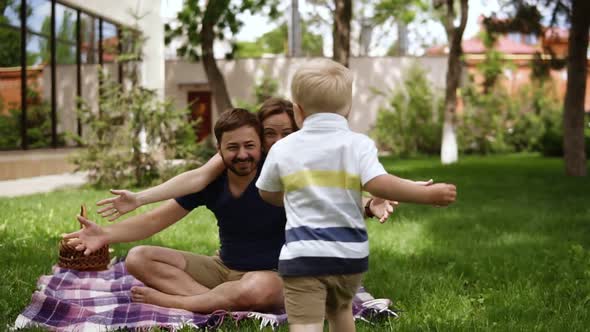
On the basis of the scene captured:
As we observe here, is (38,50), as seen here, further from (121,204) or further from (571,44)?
(121,204)

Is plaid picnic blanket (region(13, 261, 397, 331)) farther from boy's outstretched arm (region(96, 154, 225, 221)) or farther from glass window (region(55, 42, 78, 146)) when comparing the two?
glass window (region(55, 42, 78, 146))

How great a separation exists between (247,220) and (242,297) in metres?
0.43

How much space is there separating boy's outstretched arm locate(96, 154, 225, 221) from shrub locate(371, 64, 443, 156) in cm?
2100

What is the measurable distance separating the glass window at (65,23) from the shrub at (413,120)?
1072cm

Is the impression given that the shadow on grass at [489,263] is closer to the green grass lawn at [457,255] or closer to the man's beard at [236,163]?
the green grass lawn at [457,255]

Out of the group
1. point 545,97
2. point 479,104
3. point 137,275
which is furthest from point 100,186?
point 545,97

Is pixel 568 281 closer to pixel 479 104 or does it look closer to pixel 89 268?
pixel 89 268

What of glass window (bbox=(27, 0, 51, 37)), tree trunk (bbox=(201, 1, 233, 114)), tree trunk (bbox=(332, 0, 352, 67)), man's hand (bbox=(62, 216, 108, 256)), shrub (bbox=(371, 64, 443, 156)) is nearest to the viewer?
man's hand (bbox=(62, 216, 108, 256))

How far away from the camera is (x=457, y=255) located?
6434mm

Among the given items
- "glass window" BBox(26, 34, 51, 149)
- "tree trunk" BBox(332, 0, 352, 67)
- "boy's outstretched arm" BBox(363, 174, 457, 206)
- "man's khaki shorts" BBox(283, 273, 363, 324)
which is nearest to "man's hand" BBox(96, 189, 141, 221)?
"man's khaki shorts" BBox(283, 273, 363, 324)

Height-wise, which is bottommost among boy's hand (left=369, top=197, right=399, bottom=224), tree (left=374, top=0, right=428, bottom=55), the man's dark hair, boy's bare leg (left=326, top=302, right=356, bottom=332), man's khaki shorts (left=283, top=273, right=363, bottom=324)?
boy's bare leg (left=326, top=302, right=356, bottom=332)

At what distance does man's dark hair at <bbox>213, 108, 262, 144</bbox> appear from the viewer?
386 cm

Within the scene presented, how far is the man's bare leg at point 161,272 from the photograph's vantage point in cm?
450

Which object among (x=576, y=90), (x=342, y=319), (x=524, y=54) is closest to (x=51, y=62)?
(x=576, y=90)
